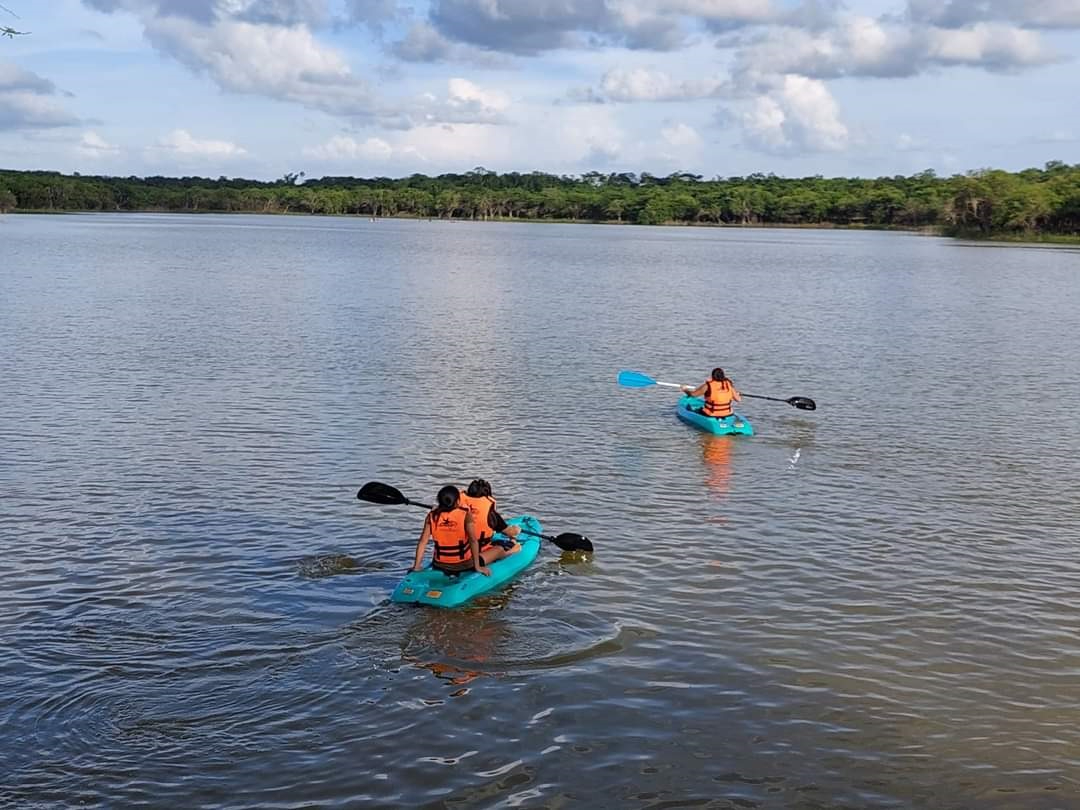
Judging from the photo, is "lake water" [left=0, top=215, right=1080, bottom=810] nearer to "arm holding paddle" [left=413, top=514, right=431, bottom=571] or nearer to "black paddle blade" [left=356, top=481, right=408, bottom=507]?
"arm holding paddle" [left=413, top=514, right=431, bottom=571]

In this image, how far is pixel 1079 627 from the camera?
41.5ft

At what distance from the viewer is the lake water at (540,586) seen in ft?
31.0

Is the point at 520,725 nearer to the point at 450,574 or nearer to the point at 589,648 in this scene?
the point at 589,648

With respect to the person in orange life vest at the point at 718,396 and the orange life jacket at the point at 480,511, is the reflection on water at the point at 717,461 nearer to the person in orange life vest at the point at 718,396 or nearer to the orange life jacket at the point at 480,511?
the person in orange life vest at the point at 718,396

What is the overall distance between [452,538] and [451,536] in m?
0.03

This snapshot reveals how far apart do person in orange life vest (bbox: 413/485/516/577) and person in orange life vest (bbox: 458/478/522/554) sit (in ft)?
0.72

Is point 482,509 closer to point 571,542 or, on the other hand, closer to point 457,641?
point 571,542

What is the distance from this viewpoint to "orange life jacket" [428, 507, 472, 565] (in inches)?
514

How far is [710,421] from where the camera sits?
23000 millimetres

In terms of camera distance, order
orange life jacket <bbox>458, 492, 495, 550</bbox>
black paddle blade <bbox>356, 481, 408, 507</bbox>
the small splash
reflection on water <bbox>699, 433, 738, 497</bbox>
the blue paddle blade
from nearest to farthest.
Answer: orange life jacket <bbox>458, 492, 495, 550</bbox>, the small splash, black paddle blade <bbox>356, 481, 408, 507</bbox>, reflection on water <bbox>699, 433, 738, 497</bbox>, the blue paddle blade

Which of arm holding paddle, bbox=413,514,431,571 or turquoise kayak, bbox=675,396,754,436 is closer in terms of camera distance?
arm holding paddle, bbox=413,514,431,571

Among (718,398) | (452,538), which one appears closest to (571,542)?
(452,538)

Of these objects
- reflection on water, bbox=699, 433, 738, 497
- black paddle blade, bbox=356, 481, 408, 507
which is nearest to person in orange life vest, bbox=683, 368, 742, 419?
reflection on water, bbox=699, 433, 738, 497

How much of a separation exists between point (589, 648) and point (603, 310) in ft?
119
